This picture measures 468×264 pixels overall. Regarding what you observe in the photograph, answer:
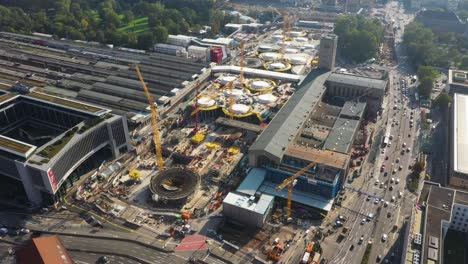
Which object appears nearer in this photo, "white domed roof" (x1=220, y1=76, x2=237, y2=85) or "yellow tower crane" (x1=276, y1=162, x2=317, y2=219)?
"yellow tower crane" (x1=276, y1=162, x2=317, y2=219)

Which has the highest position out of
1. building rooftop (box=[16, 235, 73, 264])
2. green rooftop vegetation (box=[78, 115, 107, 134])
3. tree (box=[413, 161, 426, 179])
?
green rooftop vegetation (box=[78, 115, 107, 134])

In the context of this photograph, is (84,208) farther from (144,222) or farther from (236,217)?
(236,217)

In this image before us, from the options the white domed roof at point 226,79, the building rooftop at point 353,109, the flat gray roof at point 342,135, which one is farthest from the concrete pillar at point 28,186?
the building rooftop at point 353,109

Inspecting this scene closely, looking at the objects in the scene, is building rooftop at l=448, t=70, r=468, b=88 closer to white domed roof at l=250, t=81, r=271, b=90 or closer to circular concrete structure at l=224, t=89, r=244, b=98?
white domed roof at l=250, t=81, r=271, b=90

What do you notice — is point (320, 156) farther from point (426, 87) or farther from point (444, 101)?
point (426, 87)

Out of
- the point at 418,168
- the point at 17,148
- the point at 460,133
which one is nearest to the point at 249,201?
the point at 418,168

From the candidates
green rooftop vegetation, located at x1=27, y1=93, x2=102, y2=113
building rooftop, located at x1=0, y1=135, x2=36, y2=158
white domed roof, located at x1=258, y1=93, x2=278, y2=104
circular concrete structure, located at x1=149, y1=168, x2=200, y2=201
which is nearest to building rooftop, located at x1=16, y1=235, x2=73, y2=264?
building rooftop, located at x1=0, y1=135, x2=36, y2=158

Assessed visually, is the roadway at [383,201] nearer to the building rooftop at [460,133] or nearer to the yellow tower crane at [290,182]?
the building rooftop at [460,133]
